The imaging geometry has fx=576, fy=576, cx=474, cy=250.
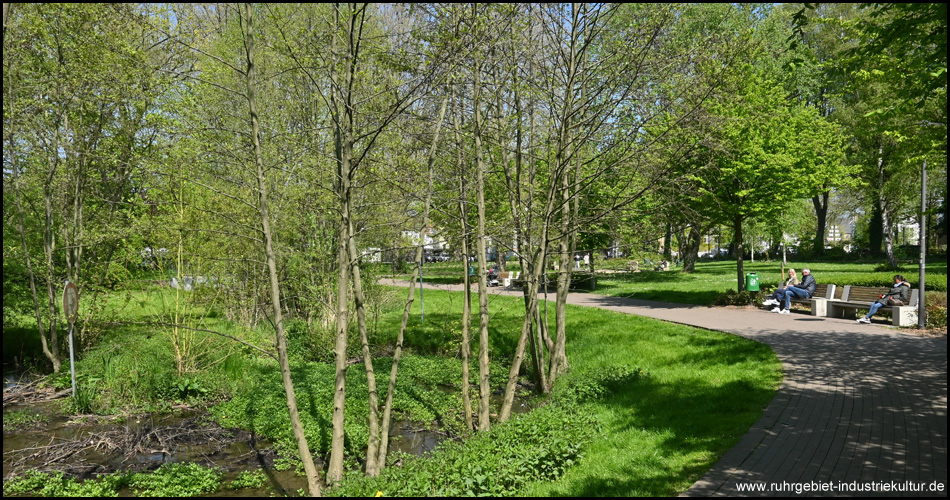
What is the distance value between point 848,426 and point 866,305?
9.21 m

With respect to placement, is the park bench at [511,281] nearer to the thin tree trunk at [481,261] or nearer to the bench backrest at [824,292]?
the thin tree trunk at [481,261]

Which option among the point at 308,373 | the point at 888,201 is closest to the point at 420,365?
the point at 308,373

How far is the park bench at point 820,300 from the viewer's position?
582 inches

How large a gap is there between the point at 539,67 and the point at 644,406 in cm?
499

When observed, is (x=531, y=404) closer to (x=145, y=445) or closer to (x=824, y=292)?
(x=145, y=445)

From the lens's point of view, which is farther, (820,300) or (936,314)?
(820,300)

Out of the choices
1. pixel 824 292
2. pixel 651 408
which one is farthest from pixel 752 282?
pixel 651 408

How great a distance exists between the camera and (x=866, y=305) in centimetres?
1362

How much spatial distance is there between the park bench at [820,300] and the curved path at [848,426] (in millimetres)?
3365

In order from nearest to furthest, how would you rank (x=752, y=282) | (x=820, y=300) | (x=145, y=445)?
(x=145, y=445) < (x=820, y=300) < (x=752, y=282)

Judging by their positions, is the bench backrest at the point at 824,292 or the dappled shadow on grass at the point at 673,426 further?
the bench backrest at the point at 824,292

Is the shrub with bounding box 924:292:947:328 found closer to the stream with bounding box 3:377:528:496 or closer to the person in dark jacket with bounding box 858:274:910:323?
the person in dark jacket with bounding box 858:274:910:323

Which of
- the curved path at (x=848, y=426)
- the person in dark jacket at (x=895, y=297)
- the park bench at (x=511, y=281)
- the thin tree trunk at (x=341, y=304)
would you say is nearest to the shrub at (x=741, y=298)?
the person in dark jacket at (x=895, y=297)

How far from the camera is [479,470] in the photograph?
5531 mm
